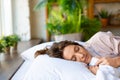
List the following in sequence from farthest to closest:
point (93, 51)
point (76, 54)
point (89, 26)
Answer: point (89, 26)
point (93, 51)
point (76, 54)

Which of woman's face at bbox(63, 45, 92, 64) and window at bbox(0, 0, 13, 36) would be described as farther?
window at bbox(0, 0, 13, 36)

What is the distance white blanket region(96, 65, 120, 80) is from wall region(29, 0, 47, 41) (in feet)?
6.24

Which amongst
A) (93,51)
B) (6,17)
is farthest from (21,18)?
(93,51)

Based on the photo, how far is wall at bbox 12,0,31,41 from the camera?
9.97 feet

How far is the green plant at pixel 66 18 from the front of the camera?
2740 millimetres

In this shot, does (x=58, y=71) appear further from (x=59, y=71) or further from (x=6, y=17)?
(x=6, y=17)

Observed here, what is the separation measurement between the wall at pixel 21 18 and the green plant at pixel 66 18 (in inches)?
10.9

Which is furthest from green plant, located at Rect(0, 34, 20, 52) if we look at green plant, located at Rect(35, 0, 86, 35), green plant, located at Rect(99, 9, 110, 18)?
green plant, located at Rect(99, 9, 110, 18)

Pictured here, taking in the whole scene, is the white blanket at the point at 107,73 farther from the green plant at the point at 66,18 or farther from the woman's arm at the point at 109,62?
the green plant at the point at 66,18

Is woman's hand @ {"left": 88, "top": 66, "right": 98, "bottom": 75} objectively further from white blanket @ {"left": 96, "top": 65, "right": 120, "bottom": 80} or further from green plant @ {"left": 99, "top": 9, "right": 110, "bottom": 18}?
green plant @ {"left": 99, "top": 9, "right": 110, "bottom": 18}

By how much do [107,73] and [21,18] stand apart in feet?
6.28

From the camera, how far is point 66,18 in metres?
2.86

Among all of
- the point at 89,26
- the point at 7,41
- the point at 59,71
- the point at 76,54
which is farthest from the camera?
the point at 89,26

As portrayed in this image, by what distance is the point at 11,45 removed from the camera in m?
2.39
